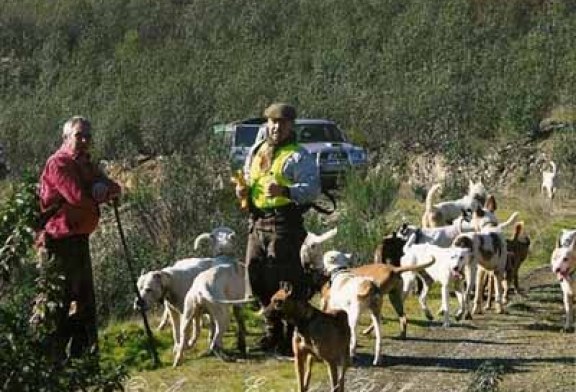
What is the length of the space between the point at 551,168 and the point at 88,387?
17.8 m

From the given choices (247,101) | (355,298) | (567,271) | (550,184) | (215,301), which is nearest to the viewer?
(355,298)

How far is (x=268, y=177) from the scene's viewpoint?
7.92m

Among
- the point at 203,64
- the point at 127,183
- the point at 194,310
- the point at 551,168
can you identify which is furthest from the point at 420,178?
the point at 203,64

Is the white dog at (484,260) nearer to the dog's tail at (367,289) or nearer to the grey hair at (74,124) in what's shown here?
the dog's tail at (367,289)

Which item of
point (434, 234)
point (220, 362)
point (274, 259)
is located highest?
point (274, 259)

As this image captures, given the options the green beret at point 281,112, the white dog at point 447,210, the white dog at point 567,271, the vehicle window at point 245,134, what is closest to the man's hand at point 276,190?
the green beret at point 281,112

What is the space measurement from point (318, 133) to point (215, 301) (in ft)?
52.2

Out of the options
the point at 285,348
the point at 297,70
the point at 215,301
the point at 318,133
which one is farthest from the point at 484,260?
the point at 297,70

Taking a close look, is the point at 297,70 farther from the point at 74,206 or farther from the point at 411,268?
the point at 74,206

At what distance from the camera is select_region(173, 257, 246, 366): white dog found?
8.67 metres

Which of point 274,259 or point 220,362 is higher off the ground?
point 274,259

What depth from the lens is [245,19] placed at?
48875 millimetres

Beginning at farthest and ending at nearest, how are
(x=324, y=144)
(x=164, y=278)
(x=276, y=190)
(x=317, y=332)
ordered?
(x=324, y=144) → (x=164, y=278) → (x=276, y=190) → (x=317, y=332)

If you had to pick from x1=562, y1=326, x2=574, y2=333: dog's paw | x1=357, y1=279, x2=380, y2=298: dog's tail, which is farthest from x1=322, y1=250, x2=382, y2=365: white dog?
x1=562, y1=326, x2=574, y2=333: dog's paw
